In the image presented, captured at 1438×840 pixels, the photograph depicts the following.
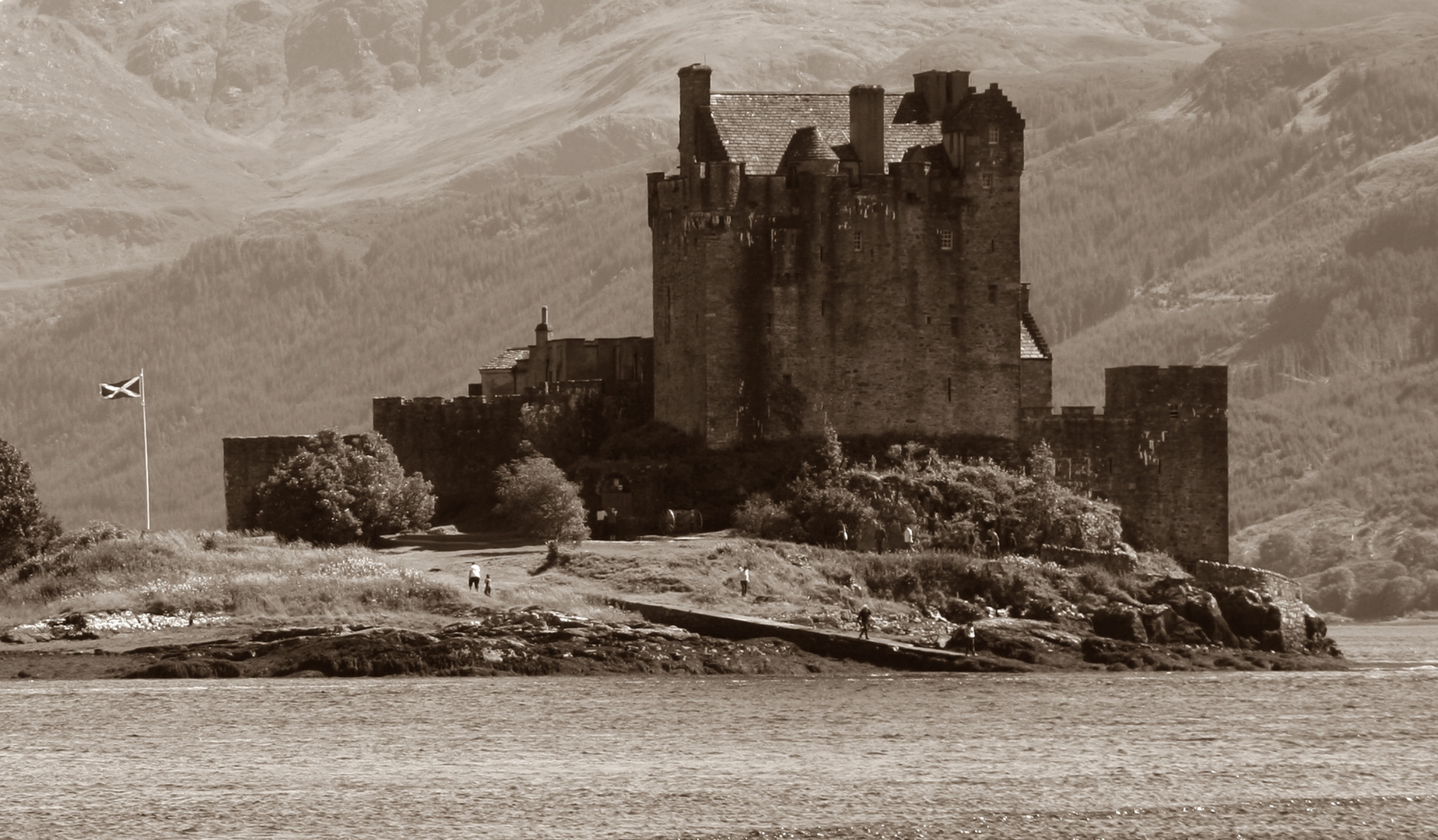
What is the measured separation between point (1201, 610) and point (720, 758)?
82.5ft

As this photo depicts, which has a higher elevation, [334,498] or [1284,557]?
[334,498]

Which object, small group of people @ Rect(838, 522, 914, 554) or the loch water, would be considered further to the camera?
small group of people @ Rect(838, 522, 914, 554)

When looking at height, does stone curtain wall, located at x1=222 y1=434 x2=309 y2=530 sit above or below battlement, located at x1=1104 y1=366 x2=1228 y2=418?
below

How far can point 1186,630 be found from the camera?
80.7 meters

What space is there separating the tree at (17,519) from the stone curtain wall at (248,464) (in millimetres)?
9257

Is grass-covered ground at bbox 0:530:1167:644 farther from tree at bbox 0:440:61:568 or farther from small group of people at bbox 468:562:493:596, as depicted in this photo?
tree at bbox 0:440:61:568

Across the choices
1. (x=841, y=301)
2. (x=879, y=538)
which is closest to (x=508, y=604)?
(x=879, y=538)

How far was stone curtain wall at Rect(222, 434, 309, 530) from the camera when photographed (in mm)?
92000

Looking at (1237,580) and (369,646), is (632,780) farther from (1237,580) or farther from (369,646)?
(1237,580)

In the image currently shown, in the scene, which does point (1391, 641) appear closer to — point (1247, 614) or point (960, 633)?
point (1247, 614)

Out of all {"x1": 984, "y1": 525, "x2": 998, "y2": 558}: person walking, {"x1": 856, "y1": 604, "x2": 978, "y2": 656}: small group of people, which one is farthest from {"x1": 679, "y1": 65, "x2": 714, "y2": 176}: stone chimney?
{"x1": 856, "y1": 604, "x2": 978, "y2": 656}: small group of people

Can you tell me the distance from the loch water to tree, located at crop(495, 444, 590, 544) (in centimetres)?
1377

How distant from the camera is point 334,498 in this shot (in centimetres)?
8450

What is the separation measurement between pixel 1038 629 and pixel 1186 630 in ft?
15.5
